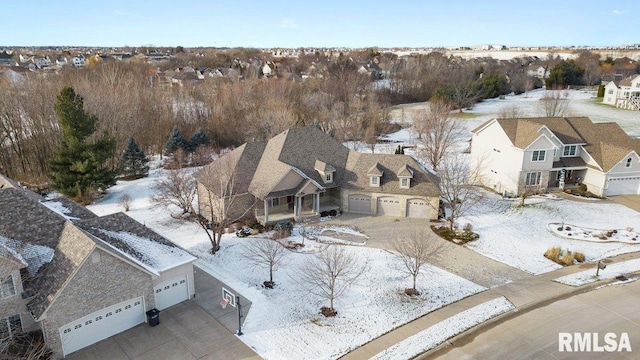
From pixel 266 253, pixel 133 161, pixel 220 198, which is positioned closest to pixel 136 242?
pixel 266 253

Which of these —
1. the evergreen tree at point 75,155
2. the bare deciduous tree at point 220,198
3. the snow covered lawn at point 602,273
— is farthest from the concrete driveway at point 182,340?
the evergreen tree at point 75,155

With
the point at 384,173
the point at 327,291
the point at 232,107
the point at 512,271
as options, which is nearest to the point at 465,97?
the point at 232,107

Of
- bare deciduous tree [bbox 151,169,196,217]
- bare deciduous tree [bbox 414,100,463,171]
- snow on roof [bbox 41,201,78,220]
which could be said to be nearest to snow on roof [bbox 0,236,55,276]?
snow on roof [bbox 41,201,78,220]

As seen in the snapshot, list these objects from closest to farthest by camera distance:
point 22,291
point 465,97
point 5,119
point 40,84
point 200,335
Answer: point 22,291
point 200,335
point 5,119
point 40,84
point 465,97

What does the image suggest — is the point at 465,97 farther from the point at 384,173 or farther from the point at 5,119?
the point at 5,119

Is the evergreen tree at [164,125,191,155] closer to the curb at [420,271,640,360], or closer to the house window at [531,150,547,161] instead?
the house window at [531,150,547,161]

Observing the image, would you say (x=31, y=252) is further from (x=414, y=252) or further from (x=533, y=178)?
(x=533, y=178)
